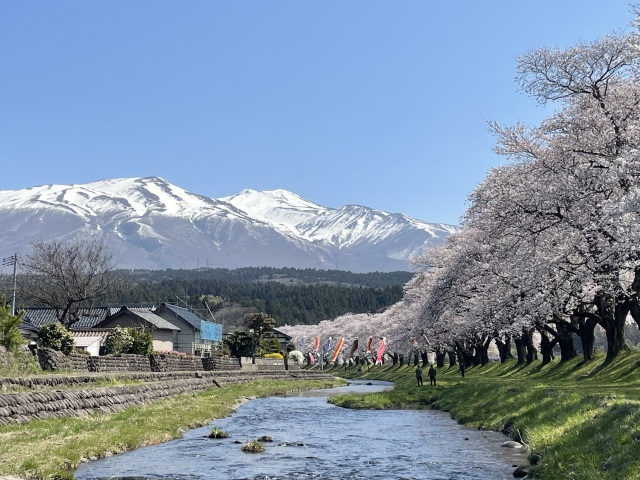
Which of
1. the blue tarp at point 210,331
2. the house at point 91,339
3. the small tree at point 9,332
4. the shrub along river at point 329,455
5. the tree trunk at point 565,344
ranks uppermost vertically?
the blue tarp at point 210,331

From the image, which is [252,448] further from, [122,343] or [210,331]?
[210,331]

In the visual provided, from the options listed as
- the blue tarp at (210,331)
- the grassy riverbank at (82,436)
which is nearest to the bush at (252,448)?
the grassy riverbank at (82,436)

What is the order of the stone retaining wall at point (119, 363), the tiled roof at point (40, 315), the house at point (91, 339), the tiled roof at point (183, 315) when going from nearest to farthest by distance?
1. the stone retaining wall at point (119, 363)
2. the house at point (91, 339)
3. the tiled roof at point (40, 315)
4. the tiled roof at point (183, 315)

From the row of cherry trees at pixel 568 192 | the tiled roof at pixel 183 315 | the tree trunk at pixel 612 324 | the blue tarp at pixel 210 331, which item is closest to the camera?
the row of cherry trees at pixel 568 192

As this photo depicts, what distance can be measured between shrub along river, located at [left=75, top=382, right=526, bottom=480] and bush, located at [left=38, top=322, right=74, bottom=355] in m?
17.3

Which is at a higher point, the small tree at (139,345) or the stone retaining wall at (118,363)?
the small tree at (139,345)

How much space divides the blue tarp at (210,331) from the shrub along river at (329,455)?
79.2 meters

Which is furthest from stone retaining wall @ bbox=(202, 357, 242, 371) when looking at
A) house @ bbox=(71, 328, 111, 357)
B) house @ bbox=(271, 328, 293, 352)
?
house @ bbox=(271, 328, 293, 352)

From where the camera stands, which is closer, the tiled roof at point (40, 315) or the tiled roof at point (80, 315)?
the tiled roof at point (80, 315)

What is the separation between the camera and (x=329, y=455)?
74.6 feet

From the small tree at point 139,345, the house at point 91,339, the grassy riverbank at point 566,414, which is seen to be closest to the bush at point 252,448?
the grassy riverbank at point 566,414

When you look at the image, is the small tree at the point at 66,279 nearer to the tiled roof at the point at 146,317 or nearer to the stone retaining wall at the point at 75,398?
the tiled roof at the point at 146,317

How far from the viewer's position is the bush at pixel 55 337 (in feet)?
151

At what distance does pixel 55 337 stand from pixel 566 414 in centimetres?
3455
